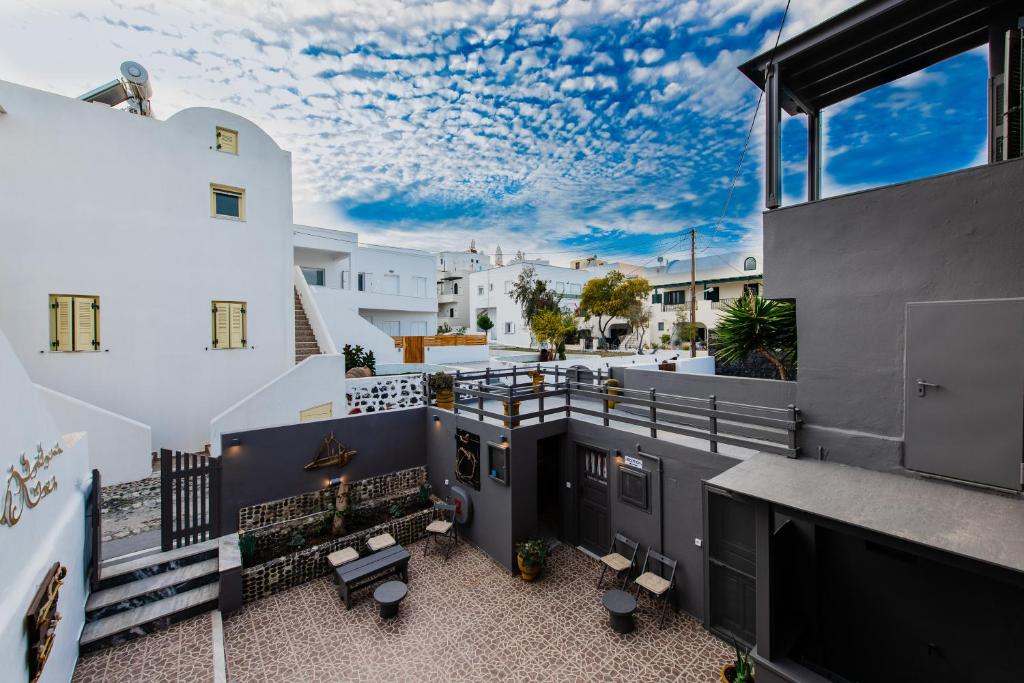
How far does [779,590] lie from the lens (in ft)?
14.3

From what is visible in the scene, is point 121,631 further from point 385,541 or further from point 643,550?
point 643,550

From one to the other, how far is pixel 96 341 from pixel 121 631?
7434 mm

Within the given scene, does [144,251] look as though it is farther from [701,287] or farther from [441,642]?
[701,287]

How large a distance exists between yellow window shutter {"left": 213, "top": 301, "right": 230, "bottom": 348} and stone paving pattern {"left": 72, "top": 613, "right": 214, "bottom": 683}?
24.8 ft

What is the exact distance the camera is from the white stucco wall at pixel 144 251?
357 inches

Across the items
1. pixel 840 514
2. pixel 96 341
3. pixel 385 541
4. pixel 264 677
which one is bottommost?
pixel 264 677

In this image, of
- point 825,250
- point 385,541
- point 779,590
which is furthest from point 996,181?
point 385,541

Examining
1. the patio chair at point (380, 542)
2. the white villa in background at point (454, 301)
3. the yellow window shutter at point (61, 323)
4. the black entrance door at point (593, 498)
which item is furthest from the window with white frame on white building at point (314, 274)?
the black entrance door at point (593, 498)

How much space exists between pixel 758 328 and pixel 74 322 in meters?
15.8

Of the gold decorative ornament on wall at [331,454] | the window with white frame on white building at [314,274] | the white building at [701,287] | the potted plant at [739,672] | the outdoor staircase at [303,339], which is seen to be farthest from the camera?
the white building at [701,287]

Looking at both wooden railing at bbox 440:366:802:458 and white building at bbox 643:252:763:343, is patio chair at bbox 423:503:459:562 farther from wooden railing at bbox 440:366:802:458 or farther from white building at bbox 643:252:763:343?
white building at bbox 643:252:763:343

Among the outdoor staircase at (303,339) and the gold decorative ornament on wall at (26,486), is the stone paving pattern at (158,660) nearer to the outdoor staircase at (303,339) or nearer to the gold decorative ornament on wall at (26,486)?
the gold decorative ornament on wall at (26,486)

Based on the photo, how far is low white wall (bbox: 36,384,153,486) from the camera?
8.59 metres

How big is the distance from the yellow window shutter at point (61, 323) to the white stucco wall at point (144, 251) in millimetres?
141
